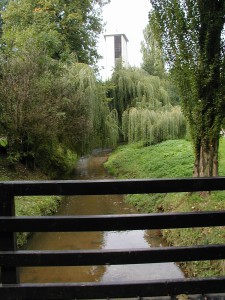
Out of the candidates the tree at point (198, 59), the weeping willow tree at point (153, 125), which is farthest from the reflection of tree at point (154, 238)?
the weeping willow tree at point (153, 125)

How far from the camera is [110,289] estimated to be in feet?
7.07

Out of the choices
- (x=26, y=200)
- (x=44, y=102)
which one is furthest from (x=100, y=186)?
(x=44, y=102)

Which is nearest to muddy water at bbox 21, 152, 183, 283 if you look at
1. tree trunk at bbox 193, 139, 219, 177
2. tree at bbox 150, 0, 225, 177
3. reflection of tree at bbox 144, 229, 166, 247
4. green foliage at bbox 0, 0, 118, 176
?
reflection of tree at bbox 144, 229, 166, 247

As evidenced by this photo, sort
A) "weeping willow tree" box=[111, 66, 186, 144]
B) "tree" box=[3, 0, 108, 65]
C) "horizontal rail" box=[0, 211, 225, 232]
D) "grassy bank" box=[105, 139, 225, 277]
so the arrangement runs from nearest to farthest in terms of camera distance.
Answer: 1. "horizontal rail" box=[0, 211, 225, 232]
2. "grassy bank" box=[105, 139, 225, 277]
3. "weeping willow tree" box=[111, 66, 186, 144]
4. "tree" box=[3, 0, 108, 65]

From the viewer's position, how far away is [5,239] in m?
2.12

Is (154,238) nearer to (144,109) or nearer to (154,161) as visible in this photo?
(154,161)

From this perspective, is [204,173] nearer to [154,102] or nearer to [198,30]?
[198,30]

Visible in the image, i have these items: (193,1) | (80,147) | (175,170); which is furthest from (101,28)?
(193,1)

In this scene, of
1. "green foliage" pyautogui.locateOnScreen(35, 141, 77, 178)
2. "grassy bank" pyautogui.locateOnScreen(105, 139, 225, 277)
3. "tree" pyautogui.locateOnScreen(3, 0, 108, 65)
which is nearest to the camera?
"grassy bank" pyautogui.locateOnScreen(105, 139, 225, 277)

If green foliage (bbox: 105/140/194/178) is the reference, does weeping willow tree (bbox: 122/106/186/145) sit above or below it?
above

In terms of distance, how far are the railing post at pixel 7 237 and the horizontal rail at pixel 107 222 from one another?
4 centimetres

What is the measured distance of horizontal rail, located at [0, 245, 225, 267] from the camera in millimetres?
2119

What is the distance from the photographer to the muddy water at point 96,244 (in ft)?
20.2

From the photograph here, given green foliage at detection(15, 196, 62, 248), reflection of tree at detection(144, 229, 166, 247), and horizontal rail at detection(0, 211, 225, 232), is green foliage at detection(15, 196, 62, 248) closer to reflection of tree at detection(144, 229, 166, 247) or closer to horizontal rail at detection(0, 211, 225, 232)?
reflection of tree at detection(144, 229, 166, 247)
